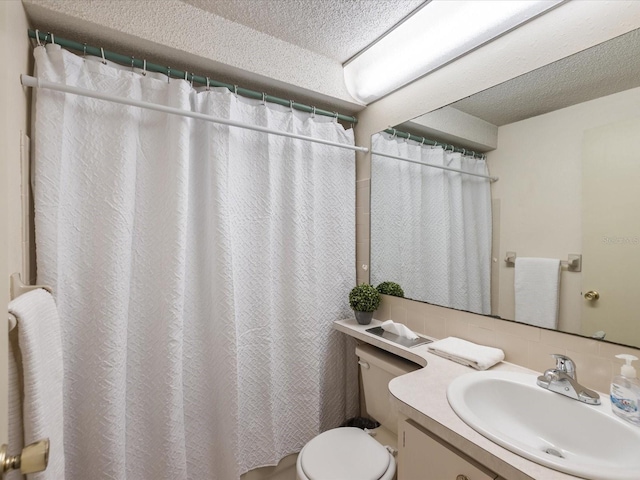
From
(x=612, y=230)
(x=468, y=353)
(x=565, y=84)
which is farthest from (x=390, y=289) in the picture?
(x=565, y=84)

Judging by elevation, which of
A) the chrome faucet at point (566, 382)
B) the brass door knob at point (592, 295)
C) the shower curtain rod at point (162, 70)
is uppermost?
the shower curtain rod at point (162, 70)

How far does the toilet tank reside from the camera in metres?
1.36

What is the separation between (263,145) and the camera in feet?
4.92

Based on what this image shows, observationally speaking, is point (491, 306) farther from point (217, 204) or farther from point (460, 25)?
point (217, 204)

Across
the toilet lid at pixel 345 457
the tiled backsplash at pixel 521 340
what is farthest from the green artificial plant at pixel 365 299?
the toilet lid at pixel 345 457

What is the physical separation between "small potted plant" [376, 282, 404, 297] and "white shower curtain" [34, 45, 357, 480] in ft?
0.64

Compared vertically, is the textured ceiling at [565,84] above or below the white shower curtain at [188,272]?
above

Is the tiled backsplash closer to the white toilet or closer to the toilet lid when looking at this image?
the white toilet

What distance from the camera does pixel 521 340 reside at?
1.11 meters

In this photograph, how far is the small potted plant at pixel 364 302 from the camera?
1574 millimetres

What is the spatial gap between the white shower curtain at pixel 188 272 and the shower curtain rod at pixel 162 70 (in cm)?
5

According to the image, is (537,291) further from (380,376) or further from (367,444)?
(367,444)

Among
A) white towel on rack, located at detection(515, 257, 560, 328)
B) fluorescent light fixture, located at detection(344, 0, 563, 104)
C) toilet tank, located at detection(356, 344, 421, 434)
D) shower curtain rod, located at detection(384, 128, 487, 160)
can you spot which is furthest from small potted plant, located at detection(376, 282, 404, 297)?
fluorescent light fixture, located at detection(344, 0, 563, 104)

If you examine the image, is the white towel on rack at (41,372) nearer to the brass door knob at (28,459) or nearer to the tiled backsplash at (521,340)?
the brass door knob at (28,459)
